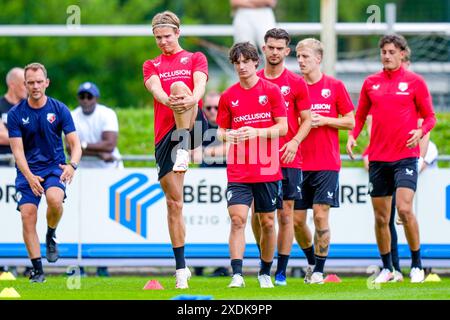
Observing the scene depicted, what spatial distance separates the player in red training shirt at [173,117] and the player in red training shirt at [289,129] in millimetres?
998

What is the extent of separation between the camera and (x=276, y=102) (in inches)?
554

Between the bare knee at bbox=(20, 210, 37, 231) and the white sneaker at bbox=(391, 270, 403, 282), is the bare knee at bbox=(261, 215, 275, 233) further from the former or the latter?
the bare knee at bbox=(20, 210, 37, 231)

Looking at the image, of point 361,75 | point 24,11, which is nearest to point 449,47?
point 361,75

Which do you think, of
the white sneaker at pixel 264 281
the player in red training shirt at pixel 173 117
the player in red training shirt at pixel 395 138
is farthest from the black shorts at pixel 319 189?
the player in red training shirt at pixel 173 117

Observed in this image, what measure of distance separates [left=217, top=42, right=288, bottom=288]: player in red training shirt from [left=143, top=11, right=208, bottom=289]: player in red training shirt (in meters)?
0.37

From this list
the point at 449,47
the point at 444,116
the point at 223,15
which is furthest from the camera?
the point at 223,15

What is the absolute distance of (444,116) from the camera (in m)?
22.0

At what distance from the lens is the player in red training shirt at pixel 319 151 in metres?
15.4

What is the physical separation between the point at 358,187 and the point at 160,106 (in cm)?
460

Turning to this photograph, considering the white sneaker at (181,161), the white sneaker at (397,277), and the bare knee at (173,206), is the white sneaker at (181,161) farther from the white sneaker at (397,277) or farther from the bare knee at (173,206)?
the white sneaker at (397,277)

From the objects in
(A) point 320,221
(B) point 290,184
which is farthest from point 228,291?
(A) point 320,221

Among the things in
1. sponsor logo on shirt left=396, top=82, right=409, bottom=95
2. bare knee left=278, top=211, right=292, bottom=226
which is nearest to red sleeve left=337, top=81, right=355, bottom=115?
sponsor logo on shirt left=396, top=82, right=409, bottom=95

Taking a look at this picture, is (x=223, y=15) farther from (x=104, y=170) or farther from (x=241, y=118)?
(x=241, y=118)

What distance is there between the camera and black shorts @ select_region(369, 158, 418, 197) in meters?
15.2
